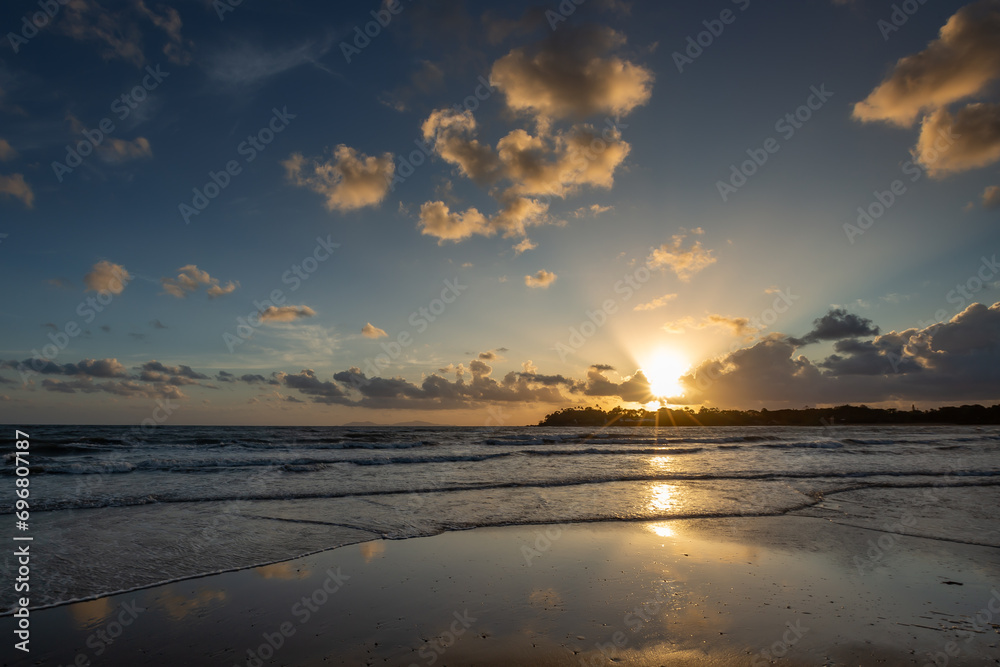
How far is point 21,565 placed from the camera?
313 inches

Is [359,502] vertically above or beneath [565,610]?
beneath

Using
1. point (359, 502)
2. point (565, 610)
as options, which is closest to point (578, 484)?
point (359, 502)

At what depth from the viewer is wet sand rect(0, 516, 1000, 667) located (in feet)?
16.1

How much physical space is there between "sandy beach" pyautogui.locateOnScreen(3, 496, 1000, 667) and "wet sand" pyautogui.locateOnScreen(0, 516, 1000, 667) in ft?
0.10

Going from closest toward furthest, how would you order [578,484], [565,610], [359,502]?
[565,610], [359,502], [578,484]

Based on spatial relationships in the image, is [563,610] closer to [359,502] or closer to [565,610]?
[565,610]

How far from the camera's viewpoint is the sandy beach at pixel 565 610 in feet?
16.1

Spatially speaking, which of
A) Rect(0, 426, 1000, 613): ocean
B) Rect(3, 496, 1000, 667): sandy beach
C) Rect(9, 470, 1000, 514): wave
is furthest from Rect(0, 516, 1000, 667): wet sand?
Rect(9, 470, 1000, 514): wave

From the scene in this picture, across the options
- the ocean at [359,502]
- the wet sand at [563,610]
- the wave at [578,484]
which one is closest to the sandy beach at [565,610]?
the wet sand at [563,610]

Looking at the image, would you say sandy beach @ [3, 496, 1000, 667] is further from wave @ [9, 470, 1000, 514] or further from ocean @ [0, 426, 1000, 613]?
wave @ [9, 470, 1000, 514]

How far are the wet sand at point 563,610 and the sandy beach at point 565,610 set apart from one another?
0.03m

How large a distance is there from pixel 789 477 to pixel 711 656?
18451 millimetres

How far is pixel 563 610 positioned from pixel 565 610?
0.03 meters

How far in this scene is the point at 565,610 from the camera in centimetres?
596
